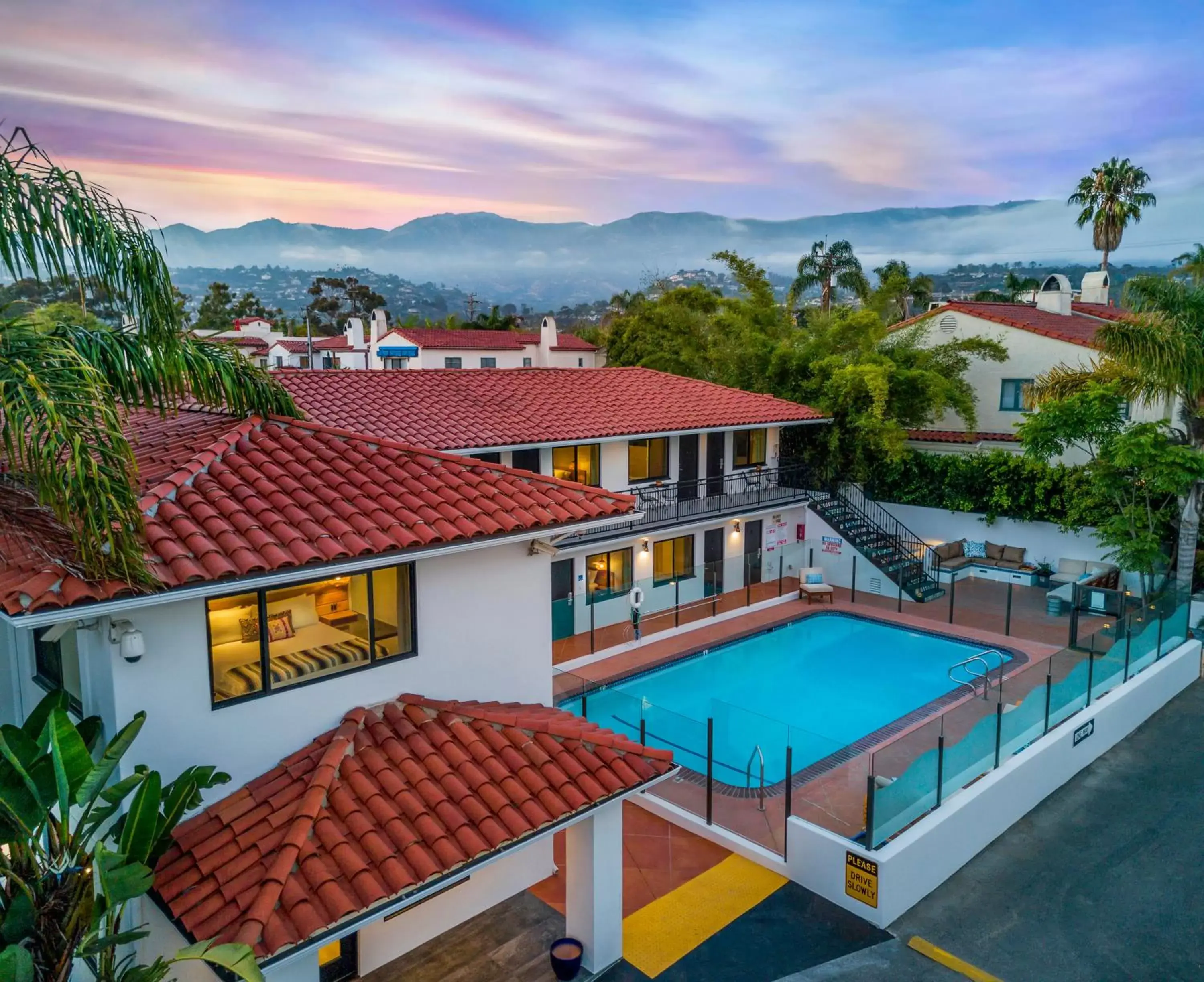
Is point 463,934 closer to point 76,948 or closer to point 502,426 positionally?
point 76,948

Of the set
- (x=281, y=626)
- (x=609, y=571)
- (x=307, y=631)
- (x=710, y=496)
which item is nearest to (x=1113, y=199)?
(x=710, y=496)

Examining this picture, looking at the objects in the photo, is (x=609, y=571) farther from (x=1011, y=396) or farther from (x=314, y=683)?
(x=1011, y=396)

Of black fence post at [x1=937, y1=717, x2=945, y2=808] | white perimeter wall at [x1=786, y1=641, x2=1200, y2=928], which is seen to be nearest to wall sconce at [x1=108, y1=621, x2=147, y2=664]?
white perimeter wall at [x1=786, y1=641, x2=1200, y2=928]

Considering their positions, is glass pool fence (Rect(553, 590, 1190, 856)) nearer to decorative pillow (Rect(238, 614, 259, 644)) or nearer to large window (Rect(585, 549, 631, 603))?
decorative pillow (Rect(238, 614, 259, 644))

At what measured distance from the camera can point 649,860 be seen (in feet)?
36.1

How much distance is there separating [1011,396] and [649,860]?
22018mm

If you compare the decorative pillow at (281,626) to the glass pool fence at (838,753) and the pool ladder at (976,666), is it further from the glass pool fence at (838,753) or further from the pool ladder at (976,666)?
the pool ladder at (976,666)

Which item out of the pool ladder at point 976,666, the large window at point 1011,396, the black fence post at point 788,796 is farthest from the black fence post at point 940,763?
the large window at point 1011,396

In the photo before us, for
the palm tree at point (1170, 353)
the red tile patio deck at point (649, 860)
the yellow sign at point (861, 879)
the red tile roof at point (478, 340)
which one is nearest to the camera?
the yellow sign at point (861, 879)

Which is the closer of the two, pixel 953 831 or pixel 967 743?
pixel 953 831

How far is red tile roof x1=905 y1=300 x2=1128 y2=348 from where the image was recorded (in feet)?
85.1

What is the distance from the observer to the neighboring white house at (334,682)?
20.5 ft

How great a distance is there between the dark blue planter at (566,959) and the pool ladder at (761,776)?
410 centimetres

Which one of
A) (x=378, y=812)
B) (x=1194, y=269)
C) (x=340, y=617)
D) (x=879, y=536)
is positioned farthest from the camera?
(x=879, y=536)
